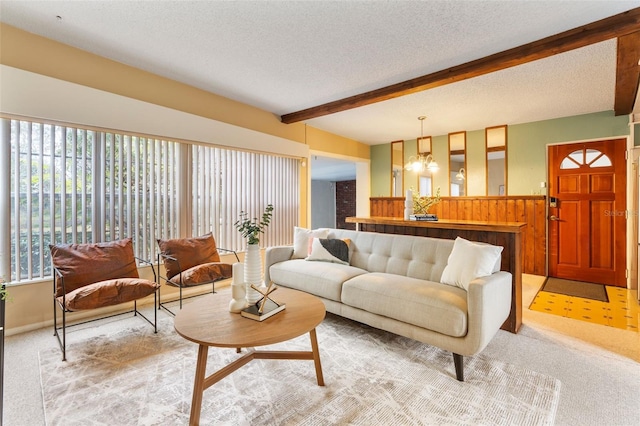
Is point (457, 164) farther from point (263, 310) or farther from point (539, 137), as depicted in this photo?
point (263, 310)

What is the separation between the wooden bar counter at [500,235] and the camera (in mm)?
2705

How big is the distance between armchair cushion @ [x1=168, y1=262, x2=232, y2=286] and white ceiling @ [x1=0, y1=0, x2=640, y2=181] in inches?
83.7

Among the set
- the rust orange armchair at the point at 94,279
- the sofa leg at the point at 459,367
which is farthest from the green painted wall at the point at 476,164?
the rust orange armchair at the point at 94,279

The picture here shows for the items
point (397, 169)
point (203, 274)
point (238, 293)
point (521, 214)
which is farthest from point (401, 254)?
point (397, 169)

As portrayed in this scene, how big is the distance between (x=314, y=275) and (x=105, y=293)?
1.75 metres

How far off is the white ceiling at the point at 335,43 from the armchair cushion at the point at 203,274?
213cm

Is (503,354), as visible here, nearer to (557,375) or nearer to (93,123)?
(557,375)

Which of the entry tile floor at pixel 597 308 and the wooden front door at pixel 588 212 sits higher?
the wooden front door at pixel 588 212

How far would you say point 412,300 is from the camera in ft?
7.22

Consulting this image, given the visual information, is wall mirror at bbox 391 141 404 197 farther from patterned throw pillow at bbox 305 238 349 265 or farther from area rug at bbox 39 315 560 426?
area rug at bbox 39 315 560 426

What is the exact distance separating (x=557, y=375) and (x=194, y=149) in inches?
165

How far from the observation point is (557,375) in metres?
2.05

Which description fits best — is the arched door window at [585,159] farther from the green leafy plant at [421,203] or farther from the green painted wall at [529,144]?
the green leafy plant at [421,203]

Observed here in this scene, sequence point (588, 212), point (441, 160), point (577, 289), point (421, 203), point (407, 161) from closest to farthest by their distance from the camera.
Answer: point (421, 203) < point (577, 289) < point (588, 212) < point (441, 160) < point (407, 161)
